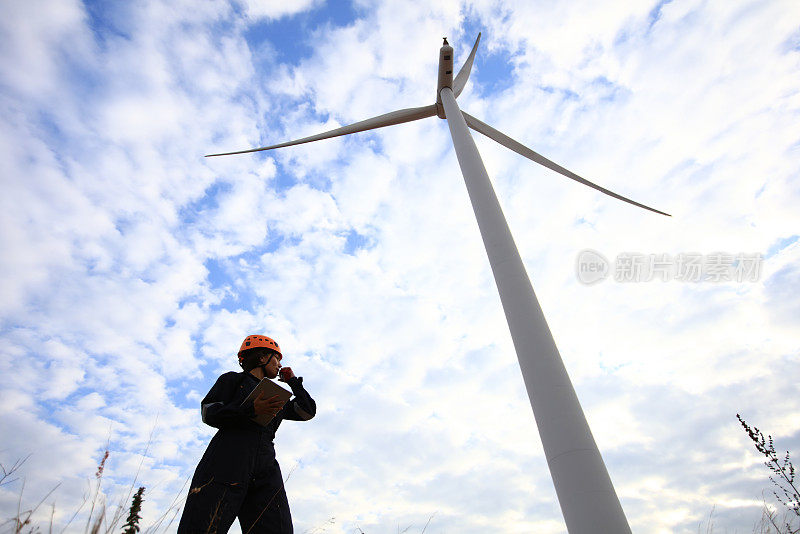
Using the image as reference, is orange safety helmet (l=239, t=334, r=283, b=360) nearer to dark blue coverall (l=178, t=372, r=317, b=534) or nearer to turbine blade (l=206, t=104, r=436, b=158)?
dark blue coverall (l=178, t=372, r=317, b=534)

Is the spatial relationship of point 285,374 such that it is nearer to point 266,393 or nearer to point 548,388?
A: point 266,393

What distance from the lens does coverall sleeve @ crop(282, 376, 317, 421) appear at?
204 inches

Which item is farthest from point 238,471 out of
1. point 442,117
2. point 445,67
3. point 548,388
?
point 442,117

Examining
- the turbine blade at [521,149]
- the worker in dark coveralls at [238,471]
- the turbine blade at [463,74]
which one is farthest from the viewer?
the turbine blade at [463,74]

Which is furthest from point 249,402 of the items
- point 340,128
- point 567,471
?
point 340,128

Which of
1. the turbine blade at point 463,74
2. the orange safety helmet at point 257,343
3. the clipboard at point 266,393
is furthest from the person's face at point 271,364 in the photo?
the turbine blade at point 463,74

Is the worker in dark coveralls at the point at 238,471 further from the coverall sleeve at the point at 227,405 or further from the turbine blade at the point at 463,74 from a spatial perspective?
the turbine blade at the point at 463,74

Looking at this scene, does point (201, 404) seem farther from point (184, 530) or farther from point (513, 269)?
point (513, 269)

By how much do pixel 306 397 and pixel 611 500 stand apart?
310 centimetres

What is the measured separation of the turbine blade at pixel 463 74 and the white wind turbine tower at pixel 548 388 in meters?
5.44

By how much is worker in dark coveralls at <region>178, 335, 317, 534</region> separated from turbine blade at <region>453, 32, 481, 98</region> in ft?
32.8

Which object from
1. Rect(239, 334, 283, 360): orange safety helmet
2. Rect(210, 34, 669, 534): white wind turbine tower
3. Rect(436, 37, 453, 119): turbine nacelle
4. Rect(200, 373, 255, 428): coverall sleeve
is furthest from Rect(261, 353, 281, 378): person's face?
Rect(436, 37, 453, 119): turbine nacelle

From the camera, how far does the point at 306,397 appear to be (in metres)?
5.20

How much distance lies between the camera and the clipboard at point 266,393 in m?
4.43
